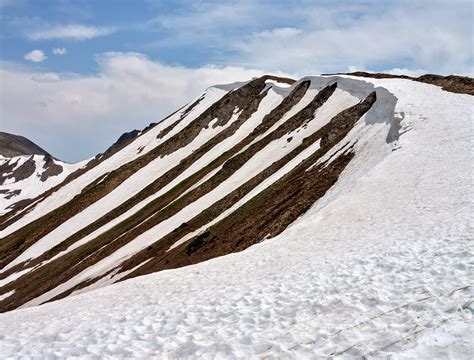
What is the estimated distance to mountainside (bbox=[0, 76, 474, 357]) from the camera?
37.1 feet

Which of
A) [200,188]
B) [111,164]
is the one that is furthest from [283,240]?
[111,164]

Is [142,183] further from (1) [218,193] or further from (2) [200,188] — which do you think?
(1) [218,193]

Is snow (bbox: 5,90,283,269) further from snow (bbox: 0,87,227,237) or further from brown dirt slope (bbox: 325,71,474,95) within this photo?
brown dirt slope (bbox: 325,71,474,95)

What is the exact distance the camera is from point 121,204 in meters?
74.9

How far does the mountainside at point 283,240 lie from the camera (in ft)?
37.1

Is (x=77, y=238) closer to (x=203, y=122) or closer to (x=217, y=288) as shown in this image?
(x=203, y=122)

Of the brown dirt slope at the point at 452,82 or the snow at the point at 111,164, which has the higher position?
the snow at the point at 111,164

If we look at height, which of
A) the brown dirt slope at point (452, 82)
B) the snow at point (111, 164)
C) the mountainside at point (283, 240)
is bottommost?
the mountainside at point (283, 240)

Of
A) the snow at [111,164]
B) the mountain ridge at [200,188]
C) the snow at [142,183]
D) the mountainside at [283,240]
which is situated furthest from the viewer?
the snow at [111,164]

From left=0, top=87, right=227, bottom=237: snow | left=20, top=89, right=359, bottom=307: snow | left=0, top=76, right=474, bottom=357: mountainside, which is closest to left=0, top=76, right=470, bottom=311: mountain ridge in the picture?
left=20, top=89, right=359, bottom=307: snow

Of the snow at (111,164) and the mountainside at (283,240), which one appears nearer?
the mountainside at (283,240)

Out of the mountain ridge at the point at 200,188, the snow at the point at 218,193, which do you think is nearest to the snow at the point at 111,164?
the mountain ridge at the point at 200,188

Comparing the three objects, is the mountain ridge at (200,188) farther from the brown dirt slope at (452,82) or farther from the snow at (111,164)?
the brown dirt slope at (452,82)

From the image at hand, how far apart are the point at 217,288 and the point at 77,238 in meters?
57.0
